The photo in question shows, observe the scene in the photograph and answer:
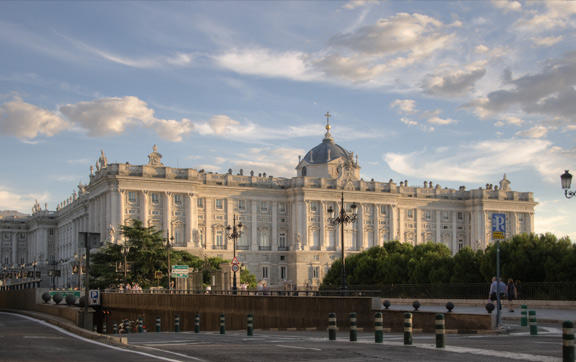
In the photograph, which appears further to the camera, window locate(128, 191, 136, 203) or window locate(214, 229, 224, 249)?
window locate(214, 229, 224, 249)

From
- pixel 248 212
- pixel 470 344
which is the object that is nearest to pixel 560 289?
pixel 470 344

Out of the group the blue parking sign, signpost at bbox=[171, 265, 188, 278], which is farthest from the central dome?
the blue parking sign

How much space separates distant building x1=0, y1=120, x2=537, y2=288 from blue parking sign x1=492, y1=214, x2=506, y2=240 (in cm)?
Result: 8341

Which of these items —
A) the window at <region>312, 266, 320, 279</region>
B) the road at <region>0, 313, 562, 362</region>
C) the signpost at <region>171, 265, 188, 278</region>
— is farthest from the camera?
the window at <region>312, 266, 320, 279</region>

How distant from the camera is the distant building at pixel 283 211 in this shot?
374 ft

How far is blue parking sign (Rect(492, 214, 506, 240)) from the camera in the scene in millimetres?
26562

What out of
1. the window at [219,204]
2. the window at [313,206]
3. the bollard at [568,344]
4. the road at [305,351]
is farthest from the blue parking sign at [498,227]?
the window at [313,206]

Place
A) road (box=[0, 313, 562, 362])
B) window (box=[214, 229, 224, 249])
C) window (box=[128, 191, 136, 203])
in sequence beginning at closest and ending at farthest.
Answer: road (box=[0, 313, 562, 362]) → window (box=[128, 191, 136, 203]) → window (box=[214, 229, 224, 249])

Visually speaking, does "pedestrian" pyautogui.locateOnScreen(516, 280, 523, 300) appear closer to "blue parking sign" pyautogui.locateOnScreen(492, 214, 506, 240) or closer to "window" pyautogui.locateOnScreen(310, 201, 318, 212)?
"blue parking sign" pyautogui.locateOnScreen(492, 214, 506, 240)

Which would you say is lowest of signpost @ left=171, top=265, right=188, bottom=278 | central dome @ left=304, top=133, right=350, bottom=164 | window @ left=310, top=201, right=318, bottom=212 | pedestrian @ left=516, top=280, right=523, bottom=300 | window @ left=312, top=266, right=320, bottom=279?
window @ left=312, top=266, right=320, bottom=279

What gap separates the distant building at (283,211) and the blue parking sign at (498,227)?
3284 inches

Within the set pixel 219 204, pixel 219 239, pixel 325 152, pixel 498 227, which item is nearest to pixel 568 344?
pixel 498 227

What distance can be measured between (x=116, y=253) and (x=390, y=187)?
58485 millimetres

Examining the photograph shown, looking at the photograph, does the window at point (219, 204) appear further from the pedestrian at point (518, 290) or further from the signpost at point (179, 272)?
the pedestrian at point (518, 290)
